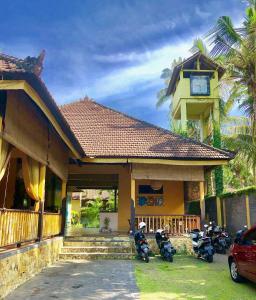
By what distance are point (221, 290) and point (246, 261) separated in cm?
80

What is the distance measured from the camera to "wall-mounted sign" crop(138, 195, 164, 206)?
16078 millimetres

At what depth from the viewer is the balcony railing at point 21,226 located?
21.7 ft

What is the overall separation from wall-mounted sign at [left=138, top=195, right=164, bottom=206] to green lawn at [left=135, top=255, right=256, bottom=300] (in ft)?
18.7

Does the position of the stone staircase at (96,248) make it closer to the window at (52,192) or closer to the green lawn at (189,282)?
the green lawn at (189,282)

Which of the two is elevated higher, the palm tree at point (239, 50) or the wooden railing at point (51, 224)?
the palm tree at point (239, 50)

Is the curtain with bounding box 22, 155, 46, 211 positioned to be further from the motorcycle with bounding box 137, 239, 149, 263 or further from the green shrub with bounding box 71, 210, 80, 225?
the green shrub with bounding box 71, 210, 80, 225

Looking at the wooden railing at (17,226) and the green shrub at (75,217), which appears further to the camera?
the green shrub at (75,217)

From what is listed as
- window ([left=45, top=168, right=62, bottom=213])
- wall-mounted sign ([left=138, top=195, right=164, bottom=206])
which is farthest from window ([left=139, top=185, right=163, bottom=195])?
window ([left=45, top=168, right=62, bottom=213])

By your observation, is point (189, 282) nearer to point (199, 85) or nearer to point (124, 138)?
point (124, 138)

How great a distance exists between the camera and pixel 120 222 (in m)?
16.0

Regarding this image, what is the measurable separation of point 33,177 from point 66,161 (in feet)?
13.6

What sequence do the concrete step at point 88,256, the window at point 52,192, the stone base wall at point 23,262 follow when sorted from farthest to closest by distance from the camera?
the window at point 52,192
the concrete step at point 88,256
the stone base wall at point 23,262

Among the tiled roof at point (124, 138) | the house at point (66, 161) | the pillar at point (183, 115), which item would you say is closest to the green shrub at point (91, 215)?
the house at point (66, 161)

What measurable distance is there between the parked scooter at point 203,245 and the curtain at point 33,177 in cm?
524
